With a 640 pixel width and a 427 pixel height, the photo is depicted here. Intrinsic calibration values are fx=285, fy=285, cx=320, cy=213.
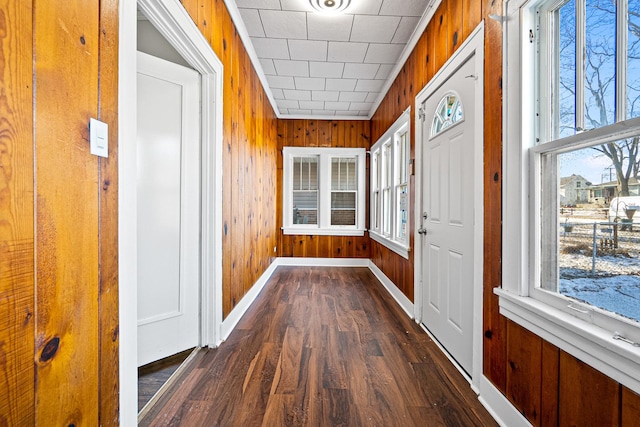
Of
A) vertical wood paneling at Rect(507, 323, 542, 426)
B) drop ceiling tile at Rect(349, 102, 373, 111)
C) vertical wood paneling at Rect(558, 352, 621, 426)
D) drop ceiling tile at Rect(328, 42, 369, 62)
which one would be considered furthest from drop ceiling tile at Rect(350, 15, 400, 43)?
vertical wood paneling at Rect(558, 352, 621, 426)

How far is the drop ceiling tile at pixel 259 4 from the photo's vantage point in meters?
2.28

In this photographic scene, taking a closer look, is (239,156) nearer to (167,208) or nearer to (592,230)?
(167,208)

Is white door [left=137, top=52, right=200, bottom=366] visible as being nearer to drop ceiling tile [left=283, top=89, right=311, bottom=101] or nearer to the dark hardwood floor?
the dark hardwood floor

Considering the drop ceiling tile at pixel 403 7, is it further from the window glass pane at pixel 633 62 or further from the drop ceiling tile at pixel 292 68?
the window glass pane at pixel 633 62

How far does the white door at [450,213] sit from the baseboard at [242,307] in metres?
1.68

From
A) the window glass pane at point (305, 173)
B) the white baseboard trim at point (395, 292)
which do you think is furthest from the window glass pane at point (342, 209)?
the white baseboard trim at point (395, 292)

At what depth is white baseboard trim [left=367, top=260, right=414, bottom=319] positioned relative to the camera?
2.83 m

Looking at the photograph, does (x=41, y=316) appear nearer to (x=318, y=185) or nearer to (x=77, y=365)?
(x=77, y=365)

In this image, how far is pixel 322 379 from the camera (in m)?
1.76

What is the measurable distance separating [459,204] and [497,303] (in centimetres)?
71

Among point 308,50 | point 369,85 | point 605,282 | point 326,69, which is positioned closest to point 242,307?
point 605,282

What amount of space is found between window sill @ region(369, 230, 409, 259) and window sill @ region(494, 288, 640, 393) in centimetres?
162

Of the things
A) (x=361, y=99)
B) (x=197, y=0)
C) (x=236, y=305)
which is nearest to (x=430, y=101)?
(x=197, y=0)

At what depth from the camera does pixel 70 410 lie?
93 centimetres
